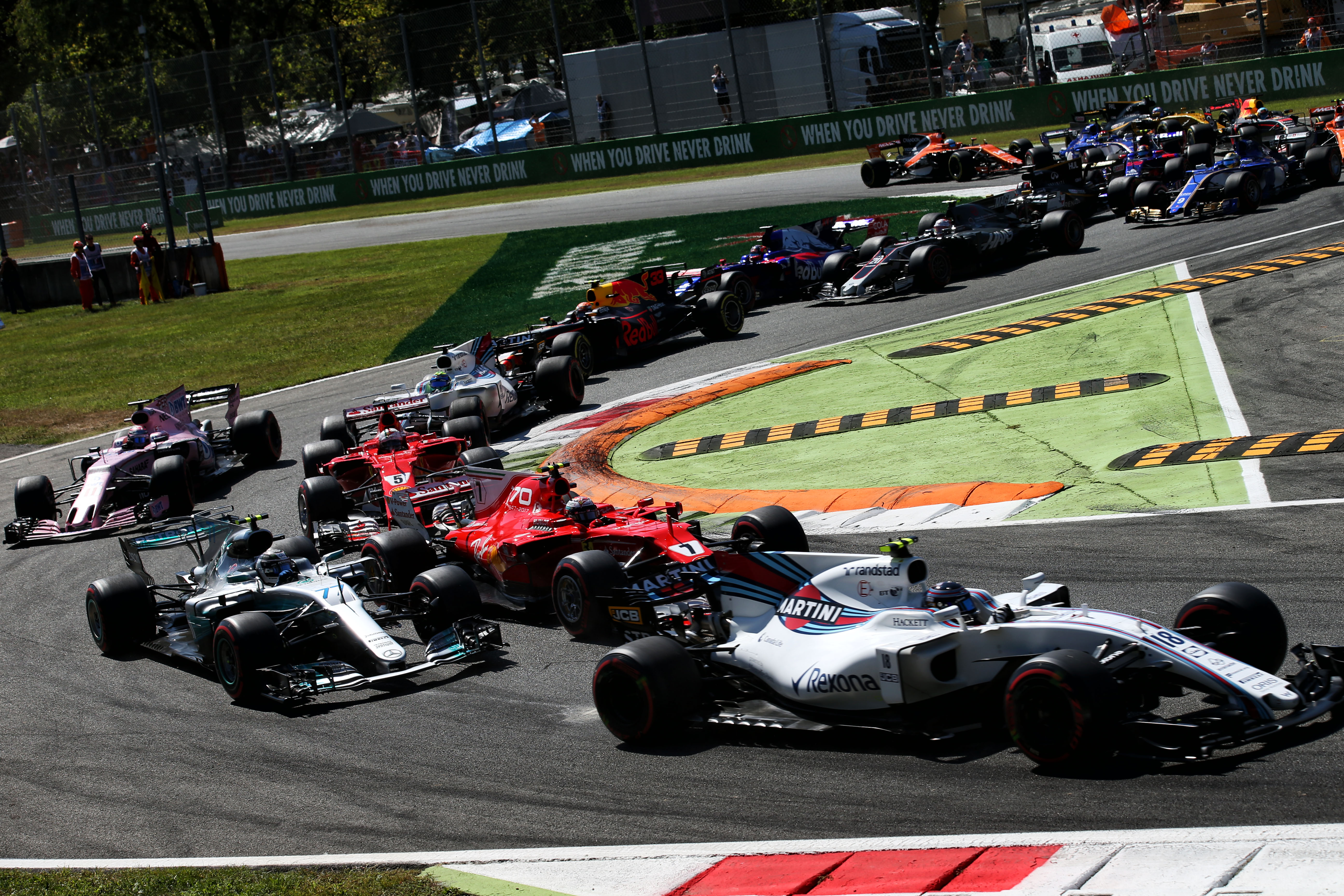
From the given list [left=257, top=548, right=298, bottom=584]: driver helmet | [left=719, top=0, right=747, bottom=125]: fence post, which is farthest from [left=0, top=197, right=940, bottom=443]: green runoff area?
[left=257, top=548, right=298, bottom=584]: driver helmet

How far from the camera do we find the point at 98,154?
54.9 m

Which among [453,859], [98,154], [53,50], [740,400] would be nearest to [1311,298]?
[740,400]

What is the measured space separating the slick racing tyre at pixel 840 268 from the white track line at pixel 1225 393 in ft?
19.8

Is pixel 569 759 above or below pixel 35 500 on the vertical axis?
below

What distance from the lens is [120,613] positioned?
12.1m

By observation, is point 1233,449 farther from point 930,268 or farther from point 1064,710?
point 930,268

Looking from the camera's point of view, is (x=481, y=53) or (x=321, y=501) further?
(x=481, y=53)

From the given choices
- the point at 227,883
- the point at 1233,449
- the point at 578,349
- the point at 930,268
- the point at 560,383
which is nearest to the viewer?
the point at 227,883

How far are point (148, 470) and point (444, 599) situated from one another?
9.13 meters

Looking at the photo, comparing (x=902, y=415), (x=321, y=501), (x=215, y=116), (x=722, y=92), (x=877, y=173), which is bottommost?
(x=902, y=415)

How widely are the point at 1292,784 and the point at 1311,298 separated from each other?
1426cm

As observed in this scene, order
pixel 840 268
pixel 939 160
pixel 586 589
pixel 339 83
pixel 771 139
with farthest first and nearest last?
pixel 339 83 → pixel 771 139 → pixel 939 160 → pixel 840 268 → pixel 586 589

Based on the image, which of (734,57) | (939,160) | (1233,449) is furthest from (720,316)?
(734,57)

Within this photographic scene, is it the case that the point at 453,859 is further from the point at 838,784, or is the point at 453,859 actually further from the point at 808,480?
the point at 808,480
